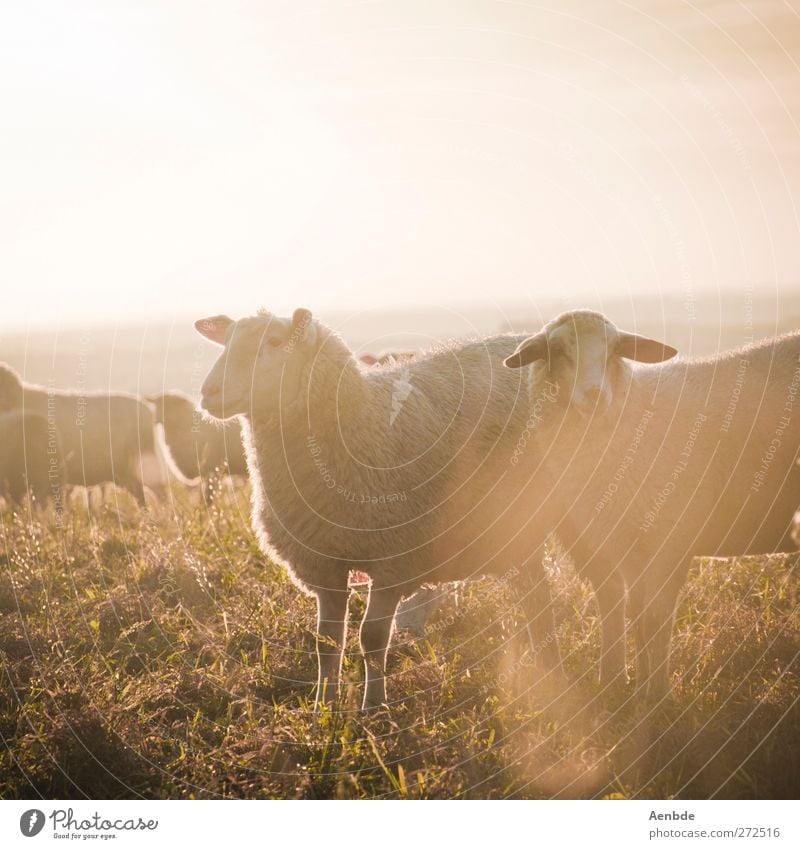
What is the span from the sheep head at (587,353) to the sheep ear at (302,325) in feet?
4.55

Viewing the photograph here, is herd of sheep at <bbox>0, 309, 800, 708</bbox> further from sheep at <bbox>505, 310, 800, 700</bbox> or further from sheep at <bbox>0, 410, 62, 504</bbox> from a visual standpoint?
sheep at <bbox>0, 410, 62, 504</bbox>

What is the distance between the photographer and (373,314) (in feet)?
21.2

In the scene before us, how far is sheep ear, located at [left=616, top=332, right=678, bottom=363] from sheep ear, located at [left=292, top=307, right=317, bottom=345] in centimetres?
210

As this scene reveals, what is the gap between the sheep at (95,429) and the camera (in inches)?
445

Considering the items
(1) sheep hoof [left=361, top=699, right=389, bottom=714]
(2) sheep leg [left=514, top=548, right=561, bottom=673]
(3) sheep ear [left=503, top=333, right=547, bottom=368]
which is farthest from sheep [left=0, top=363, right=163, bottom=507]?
(3) sheep ear [left=503, top=333, right=547, bottom=368]

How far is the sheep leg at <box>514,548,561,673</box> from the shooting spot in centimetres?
611

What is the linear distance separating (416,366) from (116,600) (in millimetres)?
3009

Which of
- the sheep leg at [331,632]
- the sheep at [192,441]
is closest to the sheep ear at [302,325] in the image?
the sheep leg at [331,632]

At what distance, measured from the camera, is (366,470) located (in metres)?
5.75

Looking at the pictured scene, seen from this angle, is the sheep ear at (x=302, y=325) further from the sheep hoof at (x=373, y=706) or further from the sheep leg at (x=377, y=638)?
the sheep hoof at (x=373, y=706)

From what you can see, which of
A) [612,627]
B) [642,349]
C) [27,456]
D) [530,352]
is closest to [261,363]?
[530,352]
